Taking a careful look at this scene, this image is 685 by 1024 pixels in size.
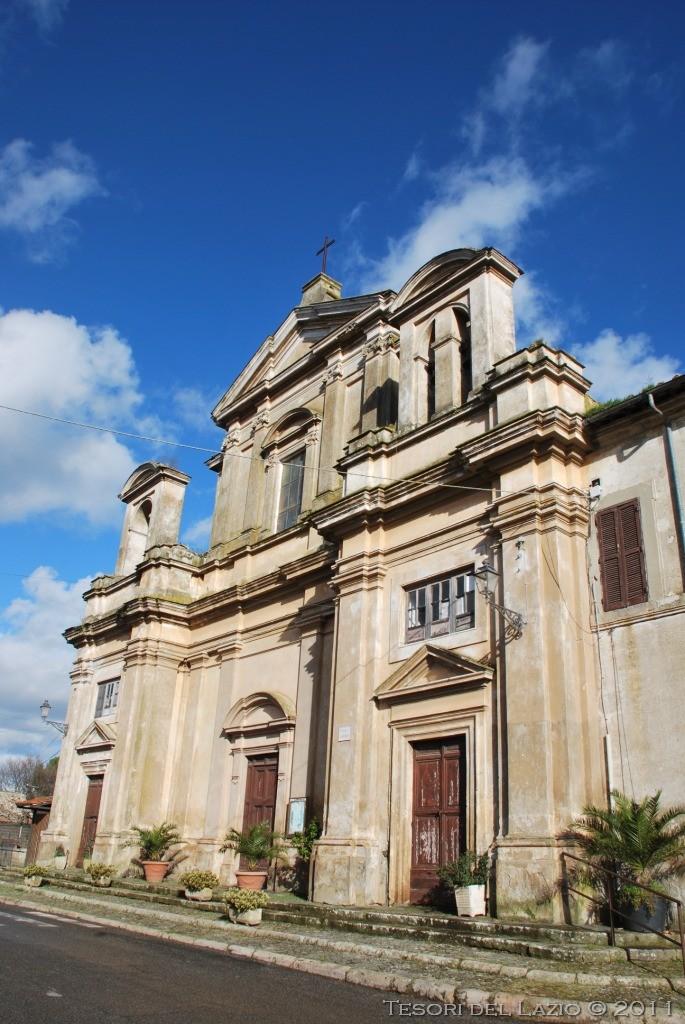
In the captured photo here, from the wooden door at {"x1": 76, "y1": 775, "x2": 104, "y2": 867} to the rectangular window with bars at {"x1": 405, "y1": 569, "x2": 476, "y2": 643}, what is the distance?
12.0 meters

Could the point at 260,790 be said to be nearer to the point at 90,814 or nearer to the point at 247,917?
the point at 247,917

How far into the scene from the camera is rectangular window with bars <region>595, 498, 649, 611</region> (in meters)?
11.9

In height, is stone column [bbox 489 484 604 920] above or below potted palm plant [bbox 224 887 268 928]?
above

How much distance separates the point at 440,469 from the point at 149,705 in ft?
35.2

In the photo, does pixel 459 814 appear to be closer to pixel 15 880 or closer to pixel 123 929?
pixel 123 929

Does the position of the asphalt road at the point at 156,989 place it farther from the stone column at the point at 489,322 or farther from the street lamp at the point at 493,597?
the stone column at the point at 489,322

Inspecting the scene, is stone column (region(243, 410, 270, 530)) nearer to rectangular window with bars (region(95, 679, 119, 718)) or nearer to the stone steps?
rectangular window with bars (region(95, 679, 119, 718))

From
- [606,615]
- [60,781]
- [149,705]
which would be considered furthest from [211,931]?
[60,781]

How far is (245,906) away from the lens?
Answer: 1143 centimetres

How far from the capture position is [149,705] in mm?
20844

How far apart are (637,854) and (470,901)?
237 centimetres

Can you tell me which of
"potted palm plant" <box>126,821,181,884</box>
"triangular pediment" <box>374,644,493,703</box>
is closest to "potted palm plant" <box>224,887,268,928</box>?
"triangular pediment" <box>374,644,493,703</box>

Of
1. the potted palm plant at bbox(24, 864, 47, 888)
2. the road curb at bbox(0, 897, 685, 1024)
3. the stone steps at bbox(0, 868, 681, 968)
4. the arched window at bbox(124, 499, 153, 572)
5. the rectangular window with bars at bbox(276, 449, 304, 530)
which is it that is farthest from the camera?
the arched window at bbox(124, 499, 153, 572)

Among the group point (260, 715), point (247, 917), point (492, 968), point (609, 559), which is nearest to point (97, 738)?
point (260, 715)
